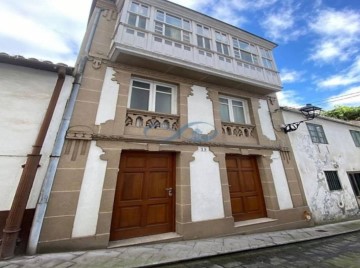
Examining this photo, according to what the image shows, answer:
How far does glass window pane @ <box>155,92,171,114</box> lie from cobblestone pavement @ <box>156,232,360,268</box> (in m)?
4.36

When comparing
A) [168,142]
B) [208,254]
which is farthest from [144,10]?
[208,254]

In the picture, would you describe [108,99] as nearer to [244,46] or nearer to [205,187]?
[205,187]

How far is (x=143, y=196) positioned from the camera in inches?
192

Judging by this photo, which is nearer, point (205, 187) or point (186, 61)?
point (205, 187)

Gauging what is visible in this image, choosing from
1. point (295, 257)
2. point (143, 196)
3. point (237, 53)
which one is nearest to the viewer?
point (295, 257)

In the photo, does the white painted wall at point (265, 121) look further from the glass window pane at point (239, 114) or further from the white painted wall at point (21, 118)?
the white painted wall at point (21, 118)

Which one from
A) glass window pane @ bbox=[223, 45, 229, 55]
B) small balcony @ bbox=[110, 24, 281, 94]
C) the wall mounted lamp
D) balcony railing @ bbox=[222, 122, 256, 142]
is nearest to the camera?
small balcony @ bbox=[110, 24, 281, 94]

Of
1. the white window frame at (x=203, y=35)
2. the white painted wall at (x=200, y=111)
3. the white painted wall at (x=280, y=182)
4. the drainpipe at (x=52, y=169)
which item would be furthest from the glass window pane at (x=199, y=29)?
the white painted wall at (x=280, y=182)

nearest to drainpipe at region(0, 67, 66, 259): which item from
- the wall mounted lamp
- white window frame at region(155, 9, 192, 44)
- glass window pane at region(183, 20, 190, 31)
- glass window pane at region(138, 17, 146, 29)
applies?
glass window pane at region(138, 17, 146, 29)

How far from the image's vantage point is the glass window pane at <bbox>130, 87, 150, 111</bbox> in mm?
5660

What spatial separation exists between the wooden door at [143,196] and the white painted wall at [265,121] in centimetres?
451

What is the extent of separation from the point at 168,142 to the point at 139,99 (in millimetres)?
1821

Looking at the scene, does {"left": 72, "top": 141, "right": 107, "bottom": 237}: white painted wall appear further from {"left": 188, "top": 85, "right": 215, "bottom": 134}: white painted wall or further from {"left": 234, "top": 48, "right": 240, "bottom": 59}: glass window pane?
{"left": 234, "top": 48, "right": 240, "bottom": 59}: glass window pane

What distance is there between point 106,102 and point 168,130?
2.10 metres
